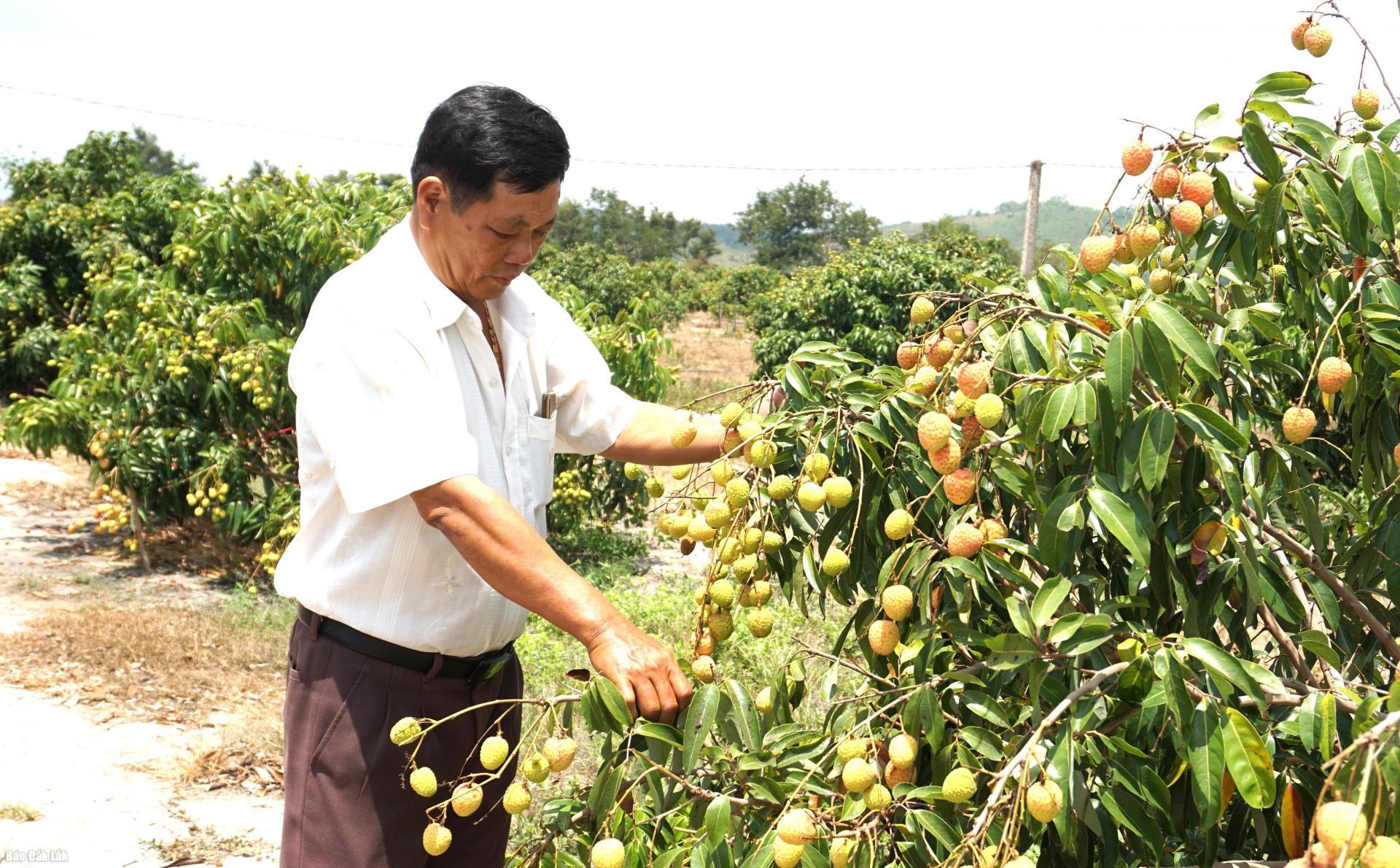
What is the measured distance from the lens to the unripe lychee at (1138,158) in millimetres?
1359

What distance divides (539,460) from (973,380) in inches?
34.0

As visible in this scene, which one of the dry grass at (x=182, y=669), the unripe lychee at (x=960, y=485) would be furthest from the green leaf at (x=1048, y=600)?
the dry grass at (x=182, y=669)

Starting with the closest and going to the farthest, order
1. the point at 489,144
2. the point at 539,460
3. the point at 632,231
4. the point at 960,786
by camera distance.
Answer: the point at 960,786 < the point at 489,144 < the point at 539,460 < the point at 632,231

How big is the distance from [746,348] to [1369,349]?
2262 cm

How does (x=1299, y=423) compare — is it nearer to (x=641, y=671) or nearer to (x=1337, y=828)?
(x=1337, y=828)

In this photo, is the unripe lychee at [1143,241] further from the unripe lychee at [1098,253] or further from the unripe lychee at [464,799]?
the unripe lychee at [464,799]

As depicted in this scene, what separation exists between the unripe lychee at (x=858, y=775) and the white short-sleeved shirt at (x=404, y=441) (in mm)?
658

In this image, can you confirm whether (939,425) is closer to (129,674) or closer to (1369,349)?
(1369,349)

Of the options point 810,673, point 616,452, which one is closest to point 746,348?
point 810,673

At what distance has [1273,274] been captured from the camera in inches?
61.7

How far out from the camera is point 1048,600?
1.21m

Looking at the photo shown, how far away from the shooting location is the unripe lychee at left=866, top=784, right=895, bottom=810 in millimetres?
1165

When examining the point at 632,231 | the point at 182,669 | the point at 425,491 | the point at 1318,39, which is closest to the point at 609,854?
the point at 425,491

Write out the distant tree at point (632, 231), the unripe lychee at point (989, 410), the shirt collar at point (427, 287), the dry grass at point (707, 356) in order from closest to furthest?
the unripe lychee at point (989, 410), the shirt collar at point (427, 287), the dry grass at point (707, 356), the distant tree at point (632, 231)
